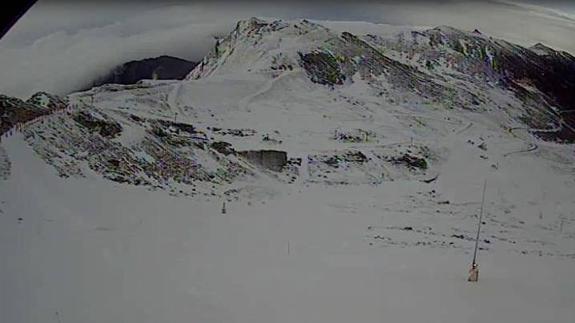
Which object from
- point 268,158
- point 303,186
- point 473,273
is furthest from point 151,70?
point 473,273

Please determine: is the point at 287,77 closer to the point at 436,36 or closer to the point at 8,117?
the point at 436,36

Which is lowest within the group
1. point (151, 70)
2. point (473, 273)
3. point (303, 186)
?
point (473, 273)

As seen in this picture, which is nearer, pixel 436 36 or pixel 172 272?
pixel 172 272

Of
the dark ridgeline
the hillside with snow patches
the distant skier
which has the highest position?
the dark ridgeline

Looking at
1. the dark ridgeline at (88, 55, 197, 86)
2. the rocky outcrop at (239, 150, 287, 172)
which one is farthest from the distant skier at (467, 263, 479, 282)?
the dark ridgeline at (88, 55, 197, 86)

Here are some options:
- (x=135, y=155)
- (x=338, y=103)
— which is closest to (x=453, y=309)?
(x=338, y=103)

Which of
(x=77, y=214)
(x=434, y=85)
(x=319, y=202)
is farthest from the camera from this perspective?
(x=434, y=85)

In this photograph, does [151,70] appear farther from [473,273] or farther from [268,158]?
[473,273]

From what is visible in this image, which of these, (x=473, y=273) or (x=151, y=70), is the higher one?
(x=151, y=70)

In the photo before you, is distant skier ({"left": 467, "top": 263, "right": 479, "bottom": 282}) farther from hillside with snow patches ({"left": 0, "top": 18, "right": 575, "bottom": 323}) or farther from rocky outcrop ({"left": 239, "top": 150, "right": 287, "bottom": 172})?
rocky outcrop ({"left": 239, "top": 150, "right": 287, "bottom": 172})
